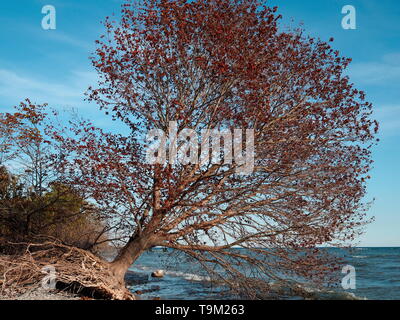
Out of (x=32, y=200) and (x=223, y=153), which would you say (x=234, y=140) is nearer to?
(x=223, y=153)

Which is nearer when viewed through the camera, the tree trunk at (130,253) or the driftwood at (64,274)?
the driftwood at (64,274)

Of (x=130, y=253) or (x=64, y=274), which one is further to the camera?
(x=130, y=253)

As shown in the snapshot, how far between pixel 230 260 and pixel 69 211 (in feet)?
24.1

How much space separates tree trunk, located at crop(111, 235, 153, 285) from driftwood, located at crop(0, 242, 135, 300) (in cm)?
40

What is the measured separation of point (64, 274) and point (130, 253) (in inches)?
87.9

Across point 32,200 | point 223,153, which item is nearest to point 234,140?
point 223,153

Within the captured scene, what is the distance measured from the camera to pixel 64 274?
11.5m

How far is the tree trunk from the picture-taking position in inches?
499

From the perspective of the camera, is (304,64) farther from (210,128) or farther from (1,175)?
(1,175)

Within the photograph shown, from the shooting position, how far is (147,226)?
1263cm

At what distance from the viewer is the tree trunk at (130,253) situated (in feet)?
41.6

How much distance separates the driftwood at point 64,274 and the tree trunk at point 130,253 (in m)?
0.40
